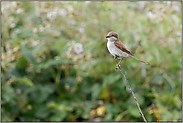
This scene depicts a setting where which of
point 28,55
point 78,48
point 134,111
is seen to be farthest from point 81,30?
point 134,111

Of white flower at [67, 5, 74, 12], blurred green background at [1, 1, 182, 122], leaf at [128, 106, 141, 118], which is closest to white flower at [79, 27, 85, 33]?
blurred green background at [1, 1, 182, 122]

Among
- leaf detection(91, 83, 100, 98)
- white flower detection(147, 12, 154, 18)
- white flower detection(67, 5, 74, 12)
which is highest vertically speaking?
white flower detection(67, 5, 74, 12)

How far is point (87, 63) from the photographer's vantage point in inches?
80.1

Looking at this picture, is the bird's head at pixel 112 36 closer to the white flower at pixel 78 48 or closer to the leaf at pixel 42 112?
the white flower at pixel 78 48

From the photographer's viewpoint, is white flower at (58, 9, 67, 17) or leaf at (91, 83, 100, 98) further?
white flower at (58, 9, 67, 17)

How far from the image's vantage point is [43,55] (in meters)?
2.38

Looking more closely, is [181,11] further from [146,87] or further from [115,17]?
[146,87]

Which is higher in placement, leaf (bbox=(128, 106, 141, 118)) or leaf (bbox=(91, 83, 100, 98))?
leaf (bbox=(91, 83, 100, 98))

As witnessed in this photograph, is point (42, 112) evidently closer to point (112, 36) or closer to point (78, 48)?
point (78, 48)

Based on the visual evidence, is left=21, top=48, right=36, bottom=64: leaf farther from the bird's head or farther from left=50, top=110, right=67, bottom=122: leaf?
the bird's head

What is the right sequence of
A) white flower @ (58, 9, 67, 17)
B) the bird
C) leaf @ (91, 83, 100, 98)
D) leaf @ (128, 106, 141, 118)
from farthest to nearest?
white flower @ (58, 9, 67, 17), leaf @ (91, 83, 100, 98), leaf @ (128, 106, 141, 118), the bird

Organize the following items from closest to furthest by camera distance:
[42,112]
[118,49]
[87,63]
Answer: [118,49] < [87,63] < [42,112]

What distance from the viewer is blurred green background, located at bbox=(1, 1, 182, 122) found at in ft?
6.38

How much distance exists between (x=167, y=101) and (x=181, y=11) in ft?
3.13
